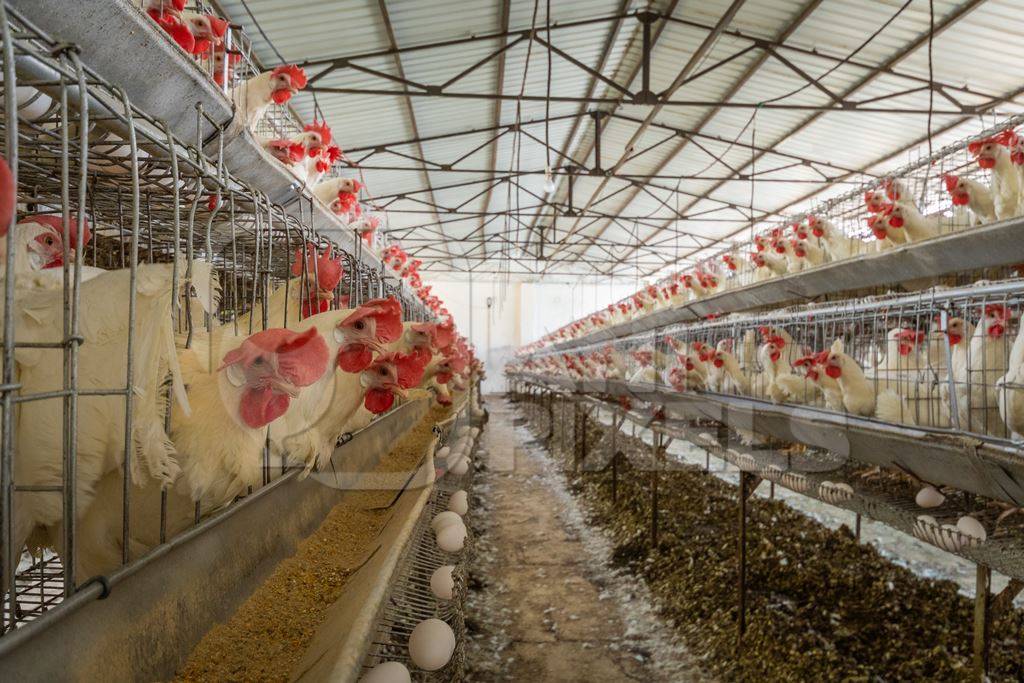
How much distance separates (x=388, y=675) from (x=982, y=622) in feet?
5.35

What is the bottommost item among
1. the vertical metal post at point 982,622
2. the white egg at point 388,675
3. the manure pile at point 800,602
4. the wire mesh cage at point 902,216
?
the manure pile at point 800,602

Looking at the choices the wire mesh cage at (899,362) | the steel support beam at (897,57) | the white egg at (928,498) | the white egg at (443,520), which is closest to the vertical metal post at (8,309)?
the white egg at (443,520)

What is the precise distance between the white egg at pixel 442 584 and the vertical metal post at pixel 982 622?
139 cm

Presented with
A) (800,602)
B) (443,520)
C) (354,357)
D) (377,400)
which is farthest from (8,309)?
(800,602)

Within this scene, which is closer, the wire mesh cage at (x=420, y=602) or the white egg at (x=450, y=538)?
the wire mesh cage at (x=420, y=602)

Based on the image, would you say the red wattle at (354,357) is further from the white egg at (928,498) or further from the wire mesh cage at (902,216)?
the wire mesh cage at (902,216)

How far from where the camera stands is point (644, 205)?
37.9 ft

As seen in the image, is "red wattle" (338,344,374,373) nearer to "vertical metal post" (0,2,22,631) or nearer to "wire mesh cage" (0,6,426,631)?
"wire mesh cage" (0,6,426,631)

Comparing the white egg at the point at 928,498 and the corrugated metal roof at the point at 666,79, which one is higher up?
the corrugated metal roof at the point at 666,79

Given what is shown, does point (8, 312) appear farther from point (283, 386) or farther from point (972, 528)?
point (972, 528)

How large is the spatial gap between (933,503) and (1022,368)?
0.48 meters

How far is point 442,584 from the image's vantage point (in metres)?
1.58

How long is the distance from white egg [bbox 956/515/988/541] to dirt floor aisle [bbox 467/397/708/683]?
3.62ft

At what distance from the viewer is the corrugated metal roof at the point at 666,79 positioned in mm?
4371
